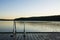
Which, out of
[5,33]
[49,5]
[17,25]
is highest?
[49,5]

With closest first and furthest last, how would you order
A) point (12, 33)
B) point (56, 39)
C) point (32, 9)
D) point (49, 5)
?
point (56, 39)
point (12, 33)
point (49, 5)
point (32, 9)

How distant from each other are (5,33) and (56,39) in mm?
1990

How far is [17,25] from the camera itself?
4.76 metres

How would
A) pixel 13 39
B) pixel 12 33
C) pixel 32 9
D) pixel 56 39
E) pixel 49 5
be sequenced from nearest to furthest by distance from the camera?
1. pixel 56 39
2. pixel 13 39
3. pixel 12 33
4. pixel 49 5
5. pixel 32 9

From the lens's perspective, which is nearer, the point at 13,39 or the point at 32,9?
the point at 13,39

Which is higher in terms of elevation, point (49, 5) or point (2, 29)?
point (49, 5)

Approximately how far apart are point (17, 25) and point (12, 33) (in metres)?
0.31

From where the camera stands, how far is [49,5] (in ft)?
21.3

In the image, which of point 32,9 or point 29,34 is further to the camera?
point 32,9

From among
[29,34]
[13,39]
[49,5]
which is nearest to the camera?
[13,39]

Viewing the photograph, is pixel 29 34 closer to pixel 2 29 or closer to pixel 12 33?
pixel 12 33

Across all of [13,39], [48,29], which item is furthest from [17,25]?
[48,29]

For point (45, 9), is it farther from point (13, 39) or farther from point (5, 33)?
point (13, 39)

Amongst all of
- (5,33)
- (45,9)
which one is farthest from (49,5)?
(5,33)
